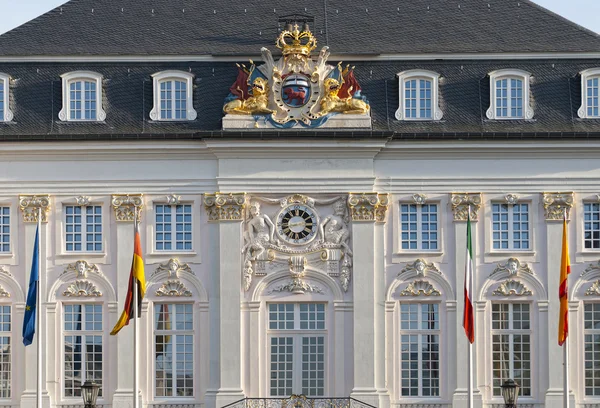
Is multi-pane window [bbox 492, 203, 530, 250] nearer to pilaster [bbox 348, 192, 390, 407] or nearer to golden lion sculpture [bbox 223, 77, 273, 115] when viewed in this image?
pilaster [bbox 348, 192, 390, 407]

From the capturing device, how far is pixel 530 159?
53.3 m

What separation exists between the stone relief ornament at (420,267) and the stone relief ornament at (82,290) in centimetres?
1016

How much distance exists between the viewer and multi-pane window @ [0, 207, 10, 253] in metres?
53.3

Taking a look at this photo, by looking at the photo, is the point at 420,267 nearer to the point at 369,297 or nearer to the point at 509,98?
the point at 369,297

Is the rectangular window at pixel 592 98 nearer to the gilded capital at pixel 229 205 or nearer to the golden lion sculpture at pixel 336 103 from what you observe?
the golden lion sculpture at pixel 336 103

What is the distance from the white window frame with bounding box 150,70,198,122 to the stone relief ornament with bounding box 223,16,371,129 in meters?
1.30

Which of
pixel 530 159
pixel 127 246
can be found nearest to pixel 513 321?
pixel 530 159

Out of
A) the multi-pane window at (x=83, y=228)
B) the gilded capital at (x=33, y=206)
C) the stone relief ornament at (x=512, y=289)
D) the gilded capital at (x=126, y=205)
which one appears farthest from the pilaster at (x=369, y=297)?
the gilded capital at (x=33, y=206)

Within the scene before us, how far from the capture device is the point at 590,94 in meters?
53.6

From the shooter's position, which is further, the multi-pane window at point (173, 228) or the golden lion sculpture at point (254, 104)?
the multi-pane window at point (173, 228)

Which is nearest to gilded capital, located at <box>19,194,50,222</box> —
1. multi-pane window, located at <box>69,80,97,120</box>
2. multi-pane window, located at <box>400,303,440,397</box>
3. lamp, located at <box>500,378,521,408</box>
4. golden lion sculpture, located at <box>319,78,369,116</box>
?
multi-pane window, located at <box>69,80,97,120</box>

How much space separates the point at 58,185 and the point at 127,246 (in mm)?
3093

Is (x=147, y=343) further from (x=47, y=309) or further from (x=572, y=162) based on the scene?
(x=572, y=162)

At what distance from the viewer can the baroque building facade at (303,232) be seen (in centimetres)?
5269
